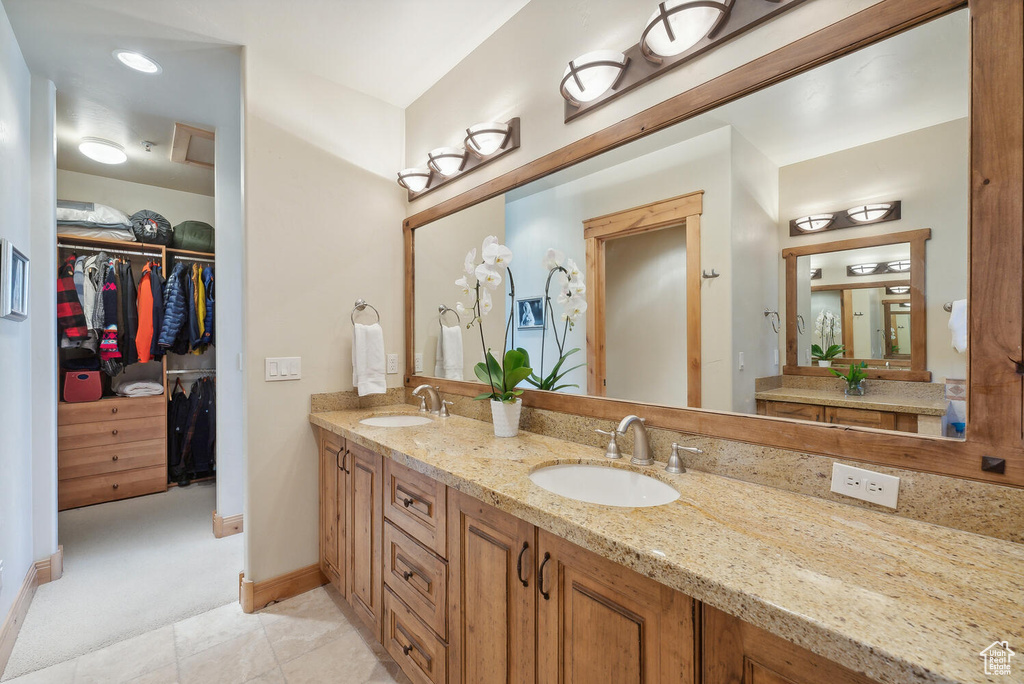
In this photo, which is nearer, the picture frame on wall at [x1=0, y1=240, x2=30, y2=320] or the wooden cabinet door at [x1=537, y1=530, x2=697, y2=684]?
the wooden cabinet door at [x1=537, y1=530, x2=697, y2=684]

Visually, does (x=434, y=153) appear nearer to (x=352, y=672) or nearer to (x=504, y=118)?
(x=504, y=118)

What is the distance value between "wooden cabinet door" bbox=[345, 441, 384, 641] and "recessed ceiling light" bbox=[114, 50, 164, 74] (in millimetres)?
2067

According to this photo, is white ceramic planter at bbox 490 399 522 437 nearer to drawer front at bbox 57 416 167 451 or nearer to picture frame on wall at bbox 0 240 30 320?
picture frame on wall at bbox 0 240 30 320

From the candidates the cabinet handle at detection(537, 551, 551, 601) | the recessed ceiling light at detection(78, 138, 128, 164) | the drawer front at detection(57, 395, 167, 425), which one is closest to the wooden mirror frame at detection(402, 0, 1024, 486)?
the cabinet handle at detection(537, 551, 551, 601)

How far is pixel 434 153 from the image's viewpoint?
7.16ft

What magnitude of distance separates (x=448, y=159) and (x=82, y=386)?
3326 mm

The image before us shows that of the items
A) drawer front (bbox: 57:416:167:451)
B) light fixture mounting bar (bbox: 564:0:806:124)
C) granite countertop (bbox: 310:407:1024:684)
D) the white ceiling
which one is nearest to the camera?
granite countertop (bbox: 310:407:1024:684)

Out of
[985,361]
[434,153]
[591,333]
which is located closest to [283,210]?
[434,153]

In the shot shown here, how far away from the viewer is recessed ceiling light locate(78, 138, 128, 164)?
2910 mm

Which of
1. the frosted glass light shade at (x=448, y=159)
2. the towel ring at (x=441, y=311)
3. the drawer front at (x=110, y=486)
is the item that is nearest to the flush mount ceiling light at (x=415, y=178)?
the frosted glass light shade at (x=448, y=159)

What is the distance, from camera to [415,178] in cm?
237

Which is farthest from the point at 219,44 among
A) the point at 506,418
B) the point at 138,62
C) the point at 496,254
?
the point at 506,418

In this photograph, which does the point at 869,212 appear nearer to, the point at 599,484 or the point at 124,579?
the point at 599,484

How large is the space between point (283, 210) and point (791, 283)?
2148mm
